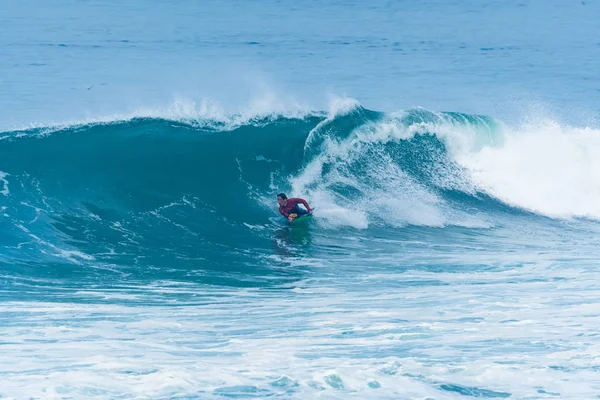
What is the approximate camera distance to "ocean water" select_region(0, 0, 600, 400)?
25.8 ft

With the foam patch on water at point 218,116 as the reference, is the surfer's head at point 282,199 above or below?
below

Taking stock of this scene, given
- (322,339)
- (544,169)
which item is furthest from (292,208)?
(544,169)

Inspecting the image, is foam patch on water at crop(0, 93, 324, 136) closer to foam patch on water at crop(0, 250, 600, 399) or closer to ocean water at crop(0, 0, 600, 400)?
ocean water at crop(0, 0, 600, 400)

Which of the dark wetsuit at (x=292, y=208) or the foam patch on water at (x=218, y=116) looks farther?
the foam patch on water at (x=218, y=116)

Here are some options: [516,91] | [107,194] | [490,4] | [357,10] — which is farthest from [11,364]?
[490,4]

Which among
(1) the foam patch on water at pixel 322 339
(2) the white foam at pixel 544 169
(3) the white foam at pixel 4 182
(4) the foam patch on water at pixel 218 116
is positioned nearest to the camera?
(1) the foam patch on water at pixel 322 339

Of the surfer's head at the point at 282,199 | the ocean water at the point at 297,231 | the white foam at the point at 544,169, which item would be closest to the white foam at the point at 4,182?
the ocean water at the point at 297,231

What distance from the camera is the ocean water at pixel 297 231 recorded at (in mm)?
7879

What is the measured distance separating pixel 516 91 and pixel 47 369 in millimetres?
22276

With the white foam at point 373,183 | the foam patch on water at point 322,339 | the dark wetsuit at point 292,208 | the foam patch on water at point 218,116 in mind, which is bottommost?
the foam patch on water at point 322,339

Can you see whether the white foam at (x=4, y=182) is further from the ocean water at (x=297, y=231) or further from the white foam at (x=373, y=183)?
the white foam at (x=373, y=183)

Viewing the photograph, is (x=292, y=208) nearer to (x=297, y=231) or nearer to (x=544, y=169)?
(x=297, y=231)

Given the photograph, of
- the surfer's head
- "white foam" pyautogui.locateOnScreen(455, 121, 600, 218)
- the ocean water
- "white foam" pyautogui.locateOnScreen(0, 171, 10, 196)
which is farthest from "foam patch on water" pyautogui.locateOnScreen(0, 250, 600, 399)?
"white foam" pyautogui.locateOnScreen(455, 121, 600, 218)

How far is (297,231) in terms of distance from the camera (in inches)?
537
